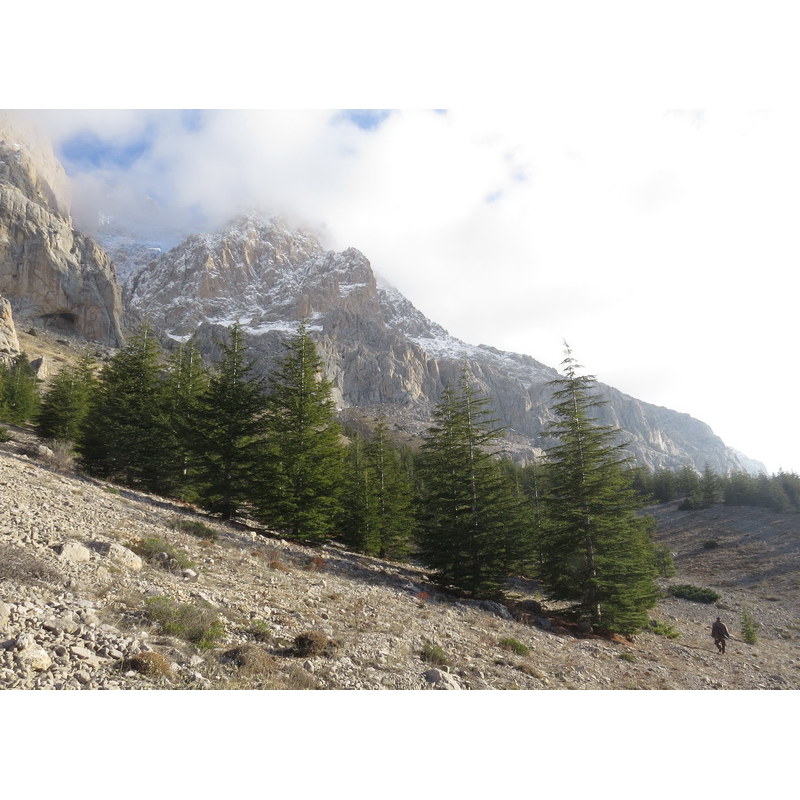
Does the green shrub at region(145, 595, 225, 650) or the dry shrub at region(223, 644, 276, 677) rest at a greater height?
the green shrub at region(145, 595, 225, 650)

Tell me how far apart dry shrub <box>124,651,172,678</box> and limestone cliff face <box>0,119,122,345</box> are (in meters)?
158

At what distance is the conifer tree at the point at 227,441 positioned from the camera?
21.3 m

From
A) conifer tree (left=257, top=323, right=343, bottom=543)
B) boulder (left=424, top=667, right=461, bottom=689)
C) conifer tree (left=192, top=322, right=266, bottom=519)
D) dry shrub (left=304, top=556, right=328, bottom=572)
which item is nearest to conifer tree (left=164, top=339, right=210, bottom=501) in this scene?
conifer tree (left=192, top=322, right=266, bottom=519)

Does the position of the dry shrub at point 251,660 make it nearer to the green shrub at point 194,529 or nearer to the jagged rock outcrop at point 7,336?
the green shrub at point 194,529

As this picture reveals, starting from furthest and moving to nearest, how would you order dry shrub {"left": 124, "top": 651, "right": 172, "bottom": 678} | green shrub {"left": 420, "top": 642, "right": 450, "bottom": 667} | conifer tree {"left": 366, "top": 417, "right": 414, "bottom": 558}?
conifer tree {"left": 366, "top": 417, "right": 414, "bottom": 558}
green shrub {"left": 420, "top": 642, "right": 450, "bottom": 667}
dry shrub {"left": 124, "top": 651, "right": 172, "bottom": 678}

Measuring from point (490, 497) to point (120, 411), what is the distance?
21895mm

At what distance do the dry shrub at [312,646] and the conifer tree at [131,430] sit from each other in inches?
781

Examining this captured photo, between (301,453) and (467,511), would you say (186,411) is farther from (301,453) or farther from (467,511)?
(467,511)

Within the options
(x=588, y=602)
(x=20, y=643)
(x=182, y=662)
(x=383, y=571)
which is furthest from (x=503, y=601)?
(x=20, y=643)

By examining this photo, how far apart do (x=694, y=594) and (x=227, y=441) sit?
127 ft

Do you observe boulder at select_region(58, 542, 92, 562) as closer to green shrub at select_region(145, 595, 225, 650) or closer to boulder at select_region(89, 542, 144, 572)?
boulder at select_region(89, 542, 144, 572)

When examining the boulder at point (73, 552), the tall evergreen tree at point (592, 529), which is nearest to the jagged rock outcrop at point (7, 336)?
the boulder at point (73, 552)

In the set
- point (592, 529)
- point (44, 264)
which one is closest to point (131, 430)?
point (592, 529)

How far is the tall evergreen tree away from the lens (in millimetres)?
17391
